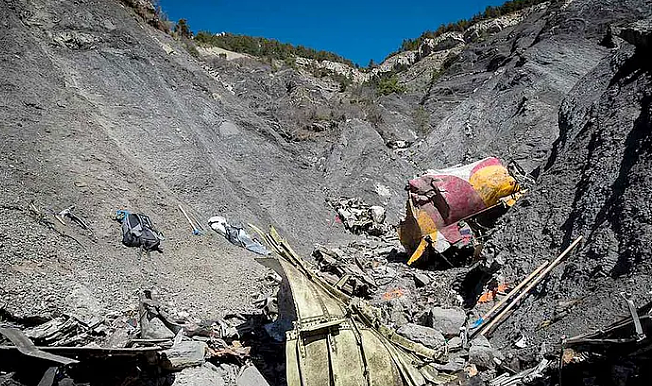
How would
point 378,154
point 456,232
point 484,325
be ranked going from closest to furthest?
point 484,325, point 456,232, point 378,154

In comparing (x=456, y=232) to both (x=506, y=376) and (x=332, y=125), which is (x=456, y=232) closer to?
(x=506, y=376)

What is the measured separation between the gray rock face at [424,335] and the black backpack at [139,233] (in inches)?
179

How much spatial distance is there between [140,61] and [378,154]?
9.45 metres

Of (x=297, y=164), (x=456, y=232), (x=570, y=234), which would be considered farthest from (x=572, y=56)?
(x=570, y=234)

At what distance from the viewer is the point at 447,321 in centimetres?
653

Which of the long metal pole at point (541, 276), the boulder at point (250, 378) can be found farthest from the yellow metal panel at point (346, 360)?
the long metal pole at point (541, 276)

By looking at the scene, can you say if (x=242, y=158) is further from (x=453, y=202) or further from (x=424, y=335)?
(x=424, y=335)

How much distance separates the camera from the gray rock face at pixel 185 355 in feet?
16.7

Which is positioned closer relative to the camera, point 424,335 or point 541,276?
point 424,335

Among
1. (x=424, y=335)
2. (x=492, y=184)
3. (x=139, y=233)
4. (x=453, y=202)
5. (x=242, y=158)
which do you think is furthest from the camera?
(x=242, y=158)

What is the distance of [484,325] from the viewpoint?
6406 millimetres

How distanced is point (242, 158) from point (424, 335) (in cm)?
982

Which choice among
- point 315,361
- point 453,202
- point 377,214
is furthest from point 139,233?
point 377,214

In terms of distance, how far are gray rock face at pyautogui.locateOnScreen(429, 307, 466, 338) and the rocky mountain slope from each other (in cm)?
64
